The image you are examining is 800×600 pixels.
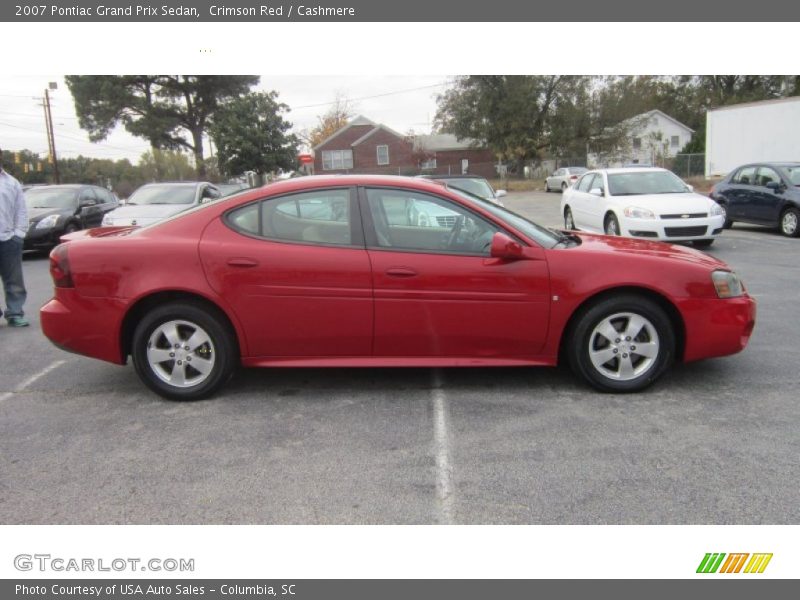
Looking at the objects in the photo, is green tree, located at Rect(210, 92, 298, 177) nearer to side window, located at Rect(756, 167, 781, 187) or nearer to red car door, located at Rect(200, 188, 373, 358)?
side window, located at Rect(756, 167, 781, 187)

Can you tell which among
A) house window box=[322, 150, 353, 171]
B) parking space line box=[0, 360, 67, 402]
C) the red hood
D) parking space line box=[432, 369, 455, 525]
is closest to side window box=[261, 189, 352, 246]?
parking space line box=[432, 369, 455, 525]

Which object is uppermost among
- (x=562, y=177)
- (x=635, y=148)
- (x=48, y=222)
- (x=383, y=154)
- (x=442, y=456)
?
(x=383, y=154)

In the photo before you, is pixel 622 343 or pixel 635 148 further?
pixel 635 148

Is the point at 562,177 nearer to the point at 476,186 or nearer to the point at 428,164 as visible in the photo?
the point at 428,164

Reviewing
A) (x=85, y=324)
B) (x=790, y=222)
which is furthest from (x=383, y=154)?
(x=85, y=324)

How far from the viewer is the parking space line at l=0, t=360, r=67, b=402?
4.60 meters

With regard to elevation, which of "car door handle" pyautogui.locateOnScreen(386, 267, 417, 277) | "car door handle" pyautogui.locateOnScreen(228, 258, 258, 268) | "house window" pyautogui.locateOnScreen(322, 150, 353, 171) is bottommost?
"car door handle" pyautogui.locateOnScreen(386, 267, 417, 277)

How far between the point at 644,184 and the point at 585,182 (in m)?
1.69

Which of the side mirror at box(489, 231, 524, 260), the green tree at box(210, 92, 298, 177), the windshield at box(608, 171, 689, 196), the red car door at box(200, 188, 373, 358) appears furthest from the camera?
the green tree at box(210, 92, 298, 177)

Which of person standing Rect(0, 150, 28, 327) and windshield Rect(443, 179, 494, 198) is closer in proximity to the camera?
person standing Rect(0, 150, 28, 327)

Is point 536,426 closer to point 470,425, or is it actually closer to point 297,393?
point 470,425

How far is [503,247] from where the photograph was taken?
406 cm

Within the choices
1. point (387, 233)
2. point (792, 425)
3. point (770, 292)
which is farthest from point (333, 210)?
point (770, 292)

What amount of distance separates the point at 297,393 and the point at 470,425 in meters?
1.34
